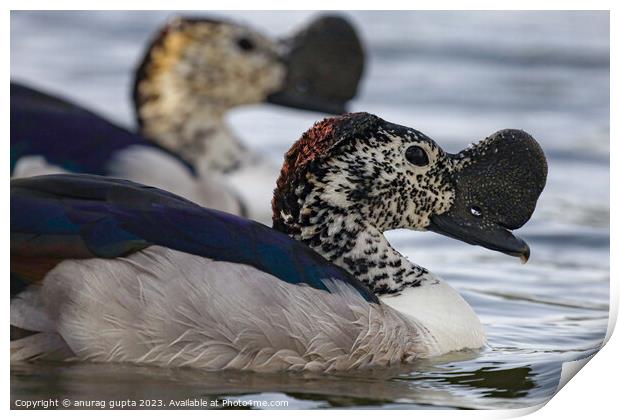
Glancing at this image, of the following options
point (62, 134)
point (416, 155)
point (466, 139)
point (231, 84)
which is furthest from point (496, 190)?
point (466, 139)

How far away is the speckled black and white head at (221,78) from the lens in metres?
10.5

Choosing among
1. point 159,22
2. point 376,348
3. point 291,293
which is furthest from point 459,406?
point 159,22

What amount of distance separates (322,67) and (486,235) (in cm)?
451

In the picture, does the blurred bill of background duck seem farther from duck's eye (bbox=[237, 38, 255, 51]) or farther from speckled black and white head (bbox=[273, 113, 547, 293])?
duck's eye (bbox=[237, 38, 255, 51])

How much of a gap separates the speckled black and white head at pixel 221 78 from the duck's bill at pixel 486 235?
420 centimetres

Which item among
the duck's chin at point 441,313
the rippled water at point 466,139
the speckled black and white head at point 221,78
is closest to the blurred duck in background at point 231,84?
the speckled black and white head at point 221,78

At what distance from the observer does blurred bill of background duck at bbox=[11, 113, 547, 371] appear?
5.60m

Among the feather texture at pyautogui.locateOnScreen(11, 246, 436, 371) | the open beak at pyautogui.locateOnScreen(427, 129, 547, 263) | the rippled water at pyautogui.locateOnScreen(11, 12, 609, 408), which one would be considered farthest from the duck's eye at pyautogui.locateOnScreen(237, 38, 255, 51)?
the feather texture at pyautogui.locateOnScreen(11, 246, 436, 371)

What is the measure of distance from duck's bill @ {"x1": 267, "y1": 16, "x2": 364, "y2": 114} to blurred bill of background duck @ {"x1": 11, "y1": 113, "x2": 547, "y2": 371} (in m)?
4.14

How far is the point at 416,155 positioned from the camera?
6.32 m

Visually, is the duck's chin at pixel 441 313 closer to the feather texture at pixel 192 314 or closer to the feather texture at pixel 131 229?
the feather texture at pixel 131 229

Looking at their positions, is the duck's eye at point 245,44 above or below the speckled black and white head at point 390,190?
above

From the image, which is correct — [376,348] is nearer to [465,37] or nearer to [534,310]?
[534,310]
